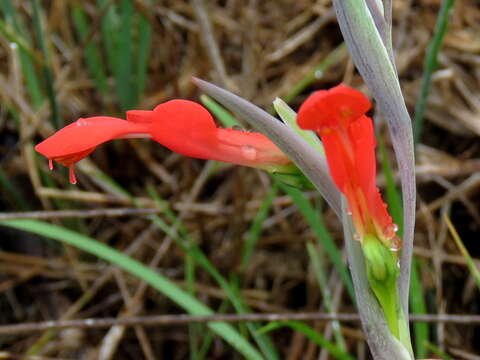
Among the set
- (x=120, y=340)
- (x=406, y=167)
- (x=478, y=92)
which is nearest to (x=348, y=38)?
(x=406, y=167)

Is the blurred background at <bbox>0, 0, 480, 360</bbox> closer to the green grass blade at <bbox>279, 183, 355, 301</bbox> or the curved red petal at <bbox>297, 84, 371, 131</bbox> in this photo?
the green grass blade at <bbox>279, 183, 355, 301</bbox>

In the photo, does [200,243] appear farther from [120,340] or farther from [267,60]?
[267,60]

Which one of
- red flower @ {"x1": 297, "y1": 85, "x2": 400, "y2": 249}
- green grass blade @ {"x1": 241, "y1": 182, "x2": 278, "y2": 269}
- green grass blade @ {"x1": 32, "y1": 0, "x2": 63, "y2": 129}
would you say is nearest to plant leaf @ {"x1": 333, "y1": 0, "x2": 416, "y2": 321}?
red flower @ {"x1": 297, "y1": 85, "x2": 400, "y2": 249}

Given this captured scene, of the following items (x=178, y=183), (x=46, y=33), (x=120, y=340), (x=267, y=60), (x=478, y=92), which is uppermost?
(x=46, y=33)

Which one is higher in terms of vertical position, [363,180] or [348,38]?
[348,38]

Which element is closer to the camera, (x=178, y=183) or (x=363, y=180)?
(x=363, y=180)

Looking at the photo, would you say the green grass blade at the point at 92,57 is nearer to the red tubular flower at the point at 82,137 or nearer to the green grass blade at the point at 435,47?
the green grass blade at the point at 435,47
